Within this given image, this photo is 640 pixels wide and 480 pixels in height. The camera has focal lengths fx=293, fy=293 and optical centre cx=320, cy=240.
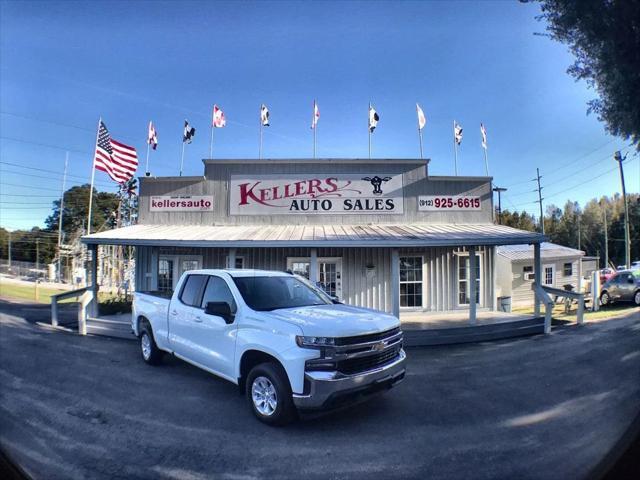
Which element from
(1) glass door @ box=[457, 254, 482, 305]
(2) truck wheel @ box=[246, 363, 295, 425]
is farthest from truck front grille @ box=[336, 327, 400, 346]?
(1) glass door @ box=[457, 254, 482, 305]

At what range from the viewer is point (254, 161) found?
10.3 m

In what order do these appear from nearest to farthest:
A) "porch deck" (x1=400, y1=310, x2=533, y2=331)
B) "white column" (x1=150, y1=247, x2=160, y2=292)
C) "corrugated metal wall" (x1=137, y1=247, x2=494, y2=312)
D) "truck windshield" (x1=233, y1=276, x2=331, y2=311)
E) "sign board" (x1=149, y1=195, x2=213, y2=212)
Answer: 1. "truck windshield" (x1=233, y1=276, x2=331, y2=311)
2. "white column" (x1=150, y1=247, x2=160, y2=292)
3. "porch deck" (x1=400, y1=310, x2=533, y2=331)
4. "sign board" (x1=149, y1=195, x2=213, y2=212)
5. "corrugated metal wall" (x1=137, y1=247, x2=494, y2=312)

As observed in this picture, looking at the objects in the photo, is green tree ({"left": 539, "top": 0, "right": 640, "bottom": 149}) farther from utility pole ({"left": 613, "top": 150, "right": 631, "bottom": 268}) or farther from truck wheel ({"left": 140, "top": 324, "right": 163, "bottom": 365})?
truck wheel ({"left": 140, "top": 324, "right": 163, "bottom": 365})

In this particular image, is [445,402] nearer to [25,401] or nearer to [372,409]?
[372,409]

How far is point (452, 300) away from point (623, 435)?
10448 millimetres

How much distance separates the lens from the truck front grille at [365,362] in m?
3.24

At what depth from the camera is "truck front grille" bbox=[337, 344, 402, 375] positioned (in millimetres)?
3240

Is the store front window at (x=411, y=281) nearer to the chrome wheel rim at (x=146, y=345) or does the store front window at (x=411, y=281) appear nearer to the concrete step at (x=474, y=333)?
the concrete step at (x=474, y=333)

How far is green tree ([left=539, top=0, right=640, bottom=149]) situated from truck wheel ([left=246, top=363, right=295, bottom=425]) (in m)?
3.33

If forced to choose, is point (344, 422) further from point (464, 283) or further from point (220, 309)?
point (464, 283)


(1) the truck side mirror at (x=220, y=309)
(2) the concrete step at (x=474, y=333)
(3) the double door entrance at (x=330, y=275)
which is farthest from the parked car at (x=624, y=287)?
(3) the double door entrance at (x=330, y=275)

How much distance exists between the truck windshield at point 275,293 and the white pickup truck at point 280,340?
1 cm

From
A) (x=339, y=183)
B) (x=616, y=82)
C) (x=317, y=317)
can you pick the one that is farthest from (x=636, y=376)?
(x=339, y=183)

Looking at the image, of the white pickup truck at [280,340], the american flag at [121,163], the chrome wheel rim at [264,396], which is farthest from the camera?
the american flag at [121,163]
